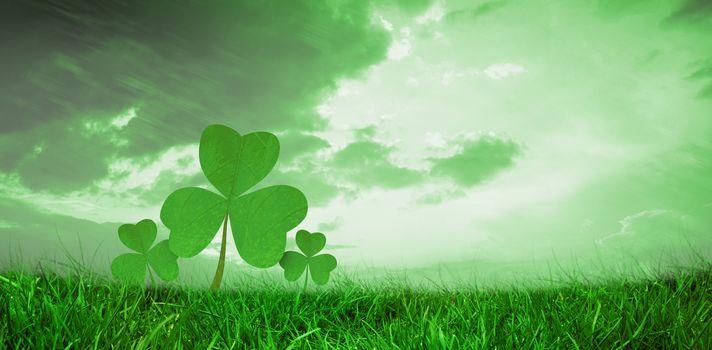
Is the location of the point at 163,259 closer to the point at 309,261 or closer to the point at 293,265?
the point at 293,265

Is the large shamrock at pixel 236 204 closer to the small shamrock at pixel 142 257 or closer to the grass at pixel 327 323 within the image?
the grass at pixel 327 323

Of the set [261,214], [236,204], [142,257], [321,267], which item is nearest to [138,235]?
[142,257]

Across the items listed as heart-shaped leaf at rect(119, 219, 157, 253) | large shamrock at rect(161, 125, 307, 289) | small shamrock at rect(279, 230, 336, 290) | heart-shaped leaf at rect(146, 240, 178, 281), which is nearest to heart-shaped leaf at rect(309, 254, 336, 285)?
small shamrock at rect(279, 230, 336, 290)

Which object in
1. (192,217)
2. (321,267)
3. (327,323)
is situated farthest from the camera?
(321,267)

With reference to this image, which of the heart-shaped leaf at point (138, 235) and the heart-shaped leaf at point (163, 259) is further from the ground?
the heart-shaped leaf at point (138, 235)

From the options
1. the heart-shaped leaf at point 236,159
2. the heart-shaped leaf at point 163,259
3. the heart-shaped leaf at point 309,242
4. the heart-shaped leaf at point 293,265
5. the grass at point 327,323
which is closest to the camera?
the grass at point 327,323

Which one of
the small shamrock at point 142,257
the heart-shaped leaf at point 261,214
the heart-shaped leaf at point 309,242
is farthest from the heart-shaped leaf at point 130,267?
the heart-shaped leaf at point 309,242
